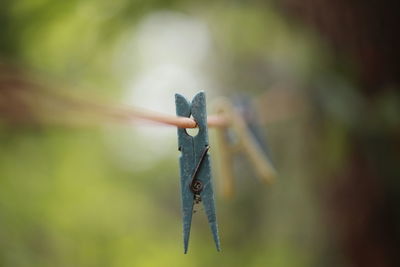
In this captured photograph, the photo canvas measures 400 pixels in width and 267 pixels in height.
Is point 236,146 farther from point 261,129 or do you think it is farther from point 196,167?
point 196,167

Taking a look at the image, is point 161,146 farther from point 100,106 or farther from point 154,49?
point 100,106

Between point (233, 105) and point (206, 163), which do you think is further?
point (233, 105)

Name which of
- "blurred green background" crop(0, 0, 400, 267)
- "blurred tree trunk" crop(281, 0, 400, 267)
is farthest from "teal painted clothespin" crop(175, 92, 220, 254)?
"blurred tree trunk" crop(281, 0, 400, 267)

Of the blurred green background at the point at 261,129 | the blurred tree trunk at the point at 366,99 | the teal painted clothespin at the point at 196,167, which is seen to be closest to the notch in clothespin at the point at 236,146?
the blurred green background at the point at 261,129

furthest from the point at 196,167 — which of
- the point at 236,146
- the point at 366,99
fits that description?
the point at 366,99

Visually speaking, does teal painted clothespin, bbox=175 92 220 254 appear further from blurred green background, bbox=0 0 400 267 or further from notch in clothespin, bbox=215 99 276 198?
blurred green background, bbox=0 0 400 267

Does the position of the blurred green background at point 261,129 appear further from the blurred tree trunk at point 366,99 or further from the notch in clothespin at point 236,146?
the notch in clothespin at point 236,146

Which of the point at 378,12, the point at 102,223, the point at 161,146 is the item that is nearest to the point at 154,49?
the point at 161,146
